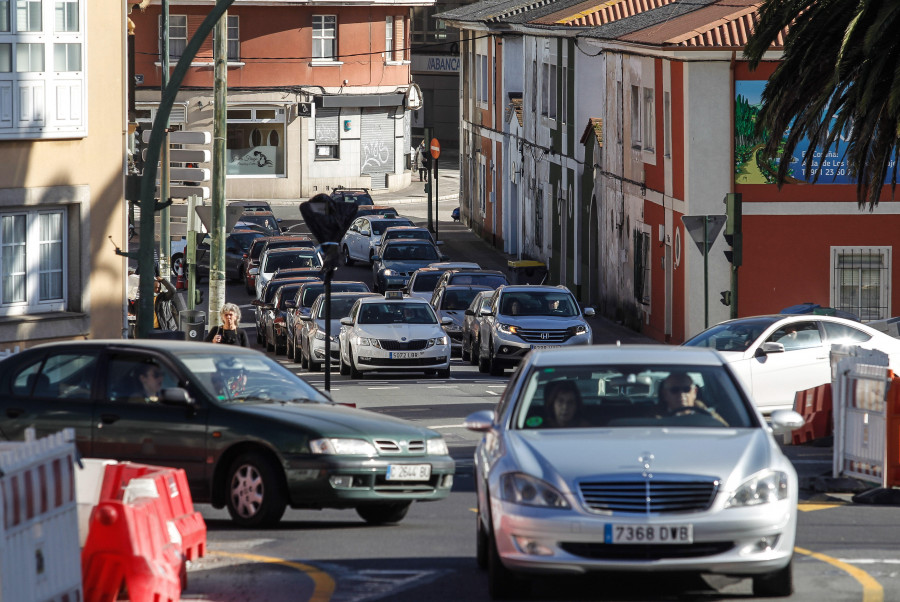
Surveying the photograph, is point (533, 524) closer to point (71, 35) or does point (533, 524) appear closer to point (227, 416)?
point (227, 416)

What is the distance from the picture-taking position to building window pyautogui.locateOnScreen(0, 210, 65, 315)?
2266 centimetres

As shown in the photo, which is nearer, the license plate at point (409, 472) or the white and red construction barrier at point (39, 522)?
the white and red construction barrier at point (39, 522)

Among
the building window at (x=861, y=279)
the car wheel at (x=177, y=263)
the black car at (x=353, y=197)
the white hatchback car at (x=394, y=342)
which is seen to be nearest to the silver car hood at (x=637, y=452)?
the white hatchback car at (x=394, y=342)

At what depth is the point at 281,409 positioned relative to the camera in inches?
483

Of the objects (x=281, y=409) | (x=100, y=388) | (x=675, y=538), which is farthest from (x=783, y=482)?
(x=100, y=388)

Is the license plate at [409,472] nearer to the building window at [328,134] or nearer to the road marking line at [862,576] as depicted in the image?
the road marking line at [862,576]

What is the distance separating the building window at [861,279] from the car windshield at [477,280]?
7.43 meters

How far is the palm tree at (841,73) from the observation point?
19516 mm

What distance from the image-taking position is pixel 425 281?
Result: 133 ft

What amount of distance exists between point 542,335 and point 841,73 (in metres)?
11.1

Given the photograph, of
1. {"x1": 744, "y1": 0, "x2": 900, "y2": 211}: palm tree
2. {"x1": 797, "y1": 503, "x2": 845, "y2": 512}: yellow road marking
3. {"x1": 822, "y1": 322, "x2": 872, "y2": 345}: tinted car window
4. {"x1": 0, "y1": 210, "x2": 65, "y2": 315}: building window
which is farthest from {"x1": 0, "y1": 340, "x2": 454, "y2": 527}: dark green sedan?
{"x1": 0, "y1": 210, "x2": 65, "y2": 315}: building window

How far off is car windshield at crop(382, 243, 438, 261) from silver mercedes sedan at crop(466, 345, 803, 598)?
3697 cm

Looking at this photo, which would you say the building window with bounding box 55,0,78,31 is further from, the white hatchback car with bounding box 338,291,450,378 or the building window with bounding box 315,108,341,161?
the building window with bounding box 315,108,341,161

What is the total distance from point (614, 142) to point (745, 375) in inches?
893
